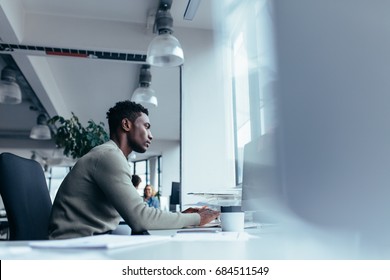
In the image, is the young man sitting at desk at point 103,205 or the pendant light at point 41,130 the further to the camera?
the pendant light at point 41,130

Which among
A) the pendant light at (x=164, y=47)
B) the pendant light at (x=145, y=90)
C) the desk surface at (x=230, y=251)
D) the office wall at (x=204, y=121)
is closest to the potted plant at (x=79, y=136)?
the pendant light at (x=145, y=90)

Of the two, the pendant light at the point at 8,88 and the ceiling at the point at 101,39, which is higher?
the ceiling at the point at 101,39

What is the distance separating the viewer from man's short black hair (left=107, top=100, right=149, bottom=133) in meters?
1.66

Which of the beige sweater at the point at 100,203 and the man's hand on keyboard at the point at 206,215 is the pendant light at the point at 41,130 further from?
the man's hand on keyboard at the point at 206,215

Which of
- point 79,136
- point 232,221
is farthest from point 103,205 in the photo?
point 79,136

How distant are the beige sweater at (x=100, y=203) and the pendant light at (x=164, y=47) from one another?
1116mm

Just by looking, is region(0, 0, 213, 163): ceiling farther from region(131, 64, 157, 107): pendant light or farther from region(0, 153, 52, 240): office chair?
region(0, 153, 52, 240): office chair

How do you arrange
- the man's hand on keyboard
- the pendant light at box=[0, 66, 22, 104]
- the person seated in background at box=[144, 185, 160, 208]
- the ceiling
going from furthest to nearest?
1. the person seated in background at box=[144, 185, 160, 208]
2. the pendant light at box=[0, 66, 22, 104]
3. the ceiling
4. the man's hand on keyboard

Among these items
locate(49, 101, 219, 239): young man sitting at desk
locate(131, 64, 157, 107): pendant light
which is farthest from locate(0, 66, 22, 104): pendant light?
locate(49, 101, 219, 239): young man sitting at desk

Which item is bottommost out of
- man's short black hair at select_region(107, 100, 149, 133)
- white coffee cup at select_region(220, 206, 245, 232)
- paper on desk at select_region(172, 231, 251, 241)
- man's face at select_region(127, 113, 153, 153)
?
paper on desk at select_region(172, 231, 251, 241)

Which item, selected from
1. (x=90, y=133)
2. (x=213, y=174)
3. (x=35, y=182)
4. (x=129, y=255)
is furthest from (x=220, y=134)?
(x=129, y=255)

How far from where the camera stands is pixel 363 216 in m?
0.43

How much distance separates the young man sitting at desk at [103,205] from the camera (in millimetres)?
1246

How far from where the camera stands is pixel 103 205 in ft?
4.58
